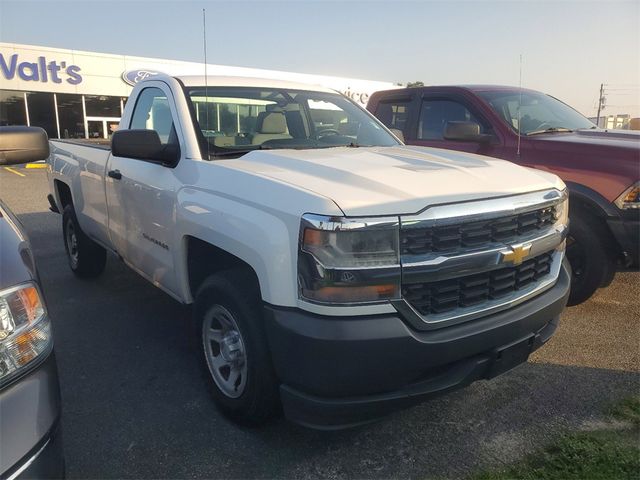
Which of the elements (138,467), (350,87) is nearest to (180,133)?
(138,467)

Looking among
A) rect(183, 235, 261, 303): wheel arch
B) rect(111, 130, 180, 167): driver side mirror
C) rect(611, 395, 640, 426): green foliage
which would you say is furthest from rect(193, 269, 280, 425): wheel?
rect(611, 395, 640, 426): green foliage

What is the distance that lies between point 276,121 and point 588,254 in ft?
9.20

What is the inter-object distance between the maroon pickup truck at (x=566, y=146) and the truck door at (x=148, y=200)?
276 cm

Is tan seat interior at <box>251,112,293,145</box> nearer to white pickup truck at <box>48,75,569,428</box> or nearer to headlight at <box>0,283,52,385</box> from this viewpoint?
white pickup truck at <box>48,75,569,428</box>

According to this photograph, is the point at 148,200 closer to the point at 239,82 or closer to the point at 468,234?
the point at 239,82

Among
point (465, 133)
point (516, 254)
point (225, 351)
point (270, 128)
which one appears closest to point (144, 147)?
point (270, 128)

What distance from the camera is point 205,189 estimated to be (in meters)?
2.81

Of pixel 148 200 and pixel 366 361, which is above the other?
pixel 148 200

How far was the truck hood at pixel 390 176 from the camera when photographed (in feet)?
7.26

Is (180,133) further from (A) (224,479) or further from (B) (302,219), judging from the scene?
(A) (224,479)

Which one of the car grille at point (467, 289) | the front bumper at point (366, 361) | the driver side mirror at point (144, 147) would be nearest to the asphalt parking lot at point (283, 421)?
the front bumper at point (366, 361)

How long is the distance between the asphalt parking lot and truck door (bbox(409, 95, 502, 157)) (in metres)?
1.83

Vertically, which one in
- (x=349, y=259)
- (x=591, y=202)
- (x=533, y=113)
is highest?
(x=533, y=113)

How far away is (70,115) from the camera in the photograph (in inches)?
870
